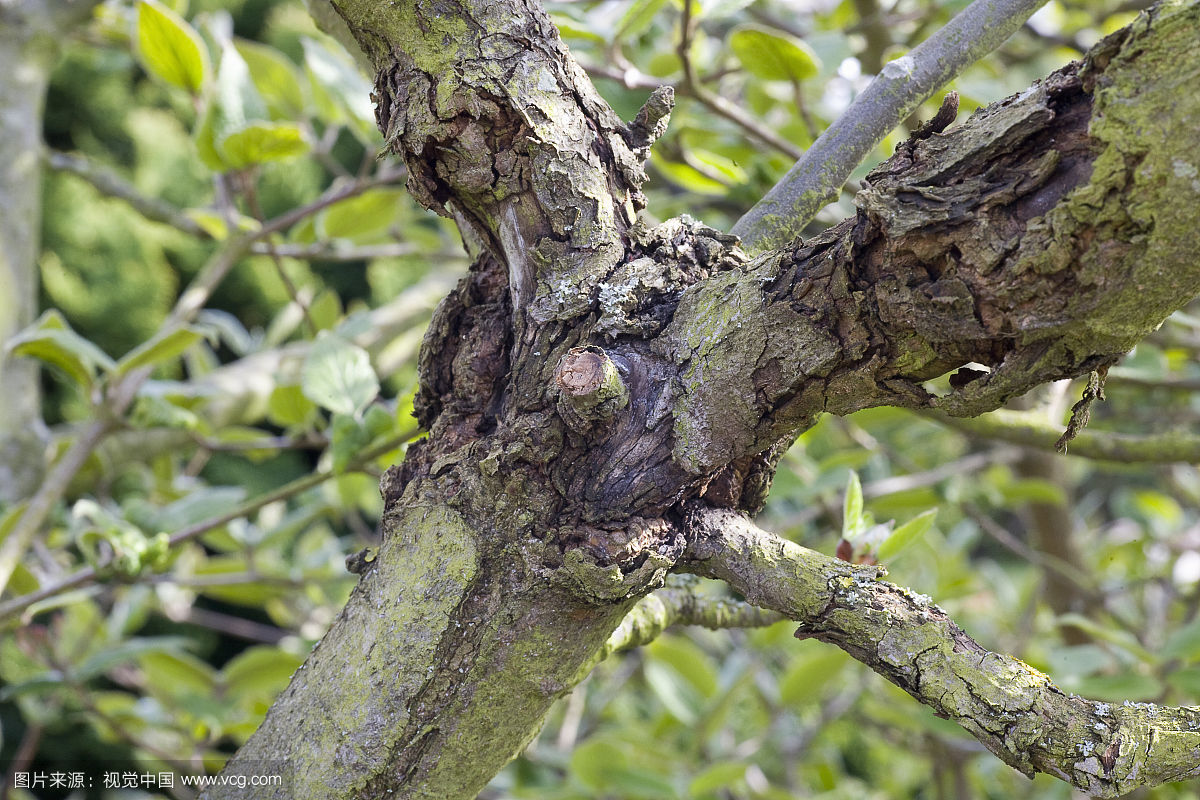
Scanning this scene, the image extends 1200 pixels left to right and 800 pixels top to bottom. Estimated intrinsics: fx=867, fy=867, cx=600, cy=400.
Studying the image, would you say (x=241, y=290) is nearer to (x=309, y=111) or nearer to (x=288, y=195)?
(x=288, y=195)

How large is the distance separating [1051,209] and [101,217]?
332 centimetres

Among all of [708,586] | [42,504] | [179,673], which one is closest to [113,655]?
[179,673]

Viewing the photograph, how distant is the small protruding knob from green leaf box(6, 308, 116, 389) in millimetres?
663

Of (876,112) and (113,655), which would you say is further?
(113,655)

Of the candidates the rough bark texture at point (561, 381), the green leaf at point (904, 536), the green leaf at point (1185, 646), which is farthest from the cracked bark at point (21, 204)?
the green leaf at point (1185, 646)

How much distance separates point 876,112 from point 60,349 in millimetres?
834

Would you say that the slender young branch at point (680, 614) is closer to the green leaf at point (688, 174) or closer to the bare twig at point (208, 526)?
the bare twig at point (208, 526)

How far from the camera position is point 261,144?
95 cm

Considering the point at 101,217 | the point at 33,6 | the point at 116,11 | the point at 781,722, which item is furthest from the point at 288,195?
the point at 781,722

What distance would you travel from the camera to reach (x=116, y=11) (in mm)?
1463

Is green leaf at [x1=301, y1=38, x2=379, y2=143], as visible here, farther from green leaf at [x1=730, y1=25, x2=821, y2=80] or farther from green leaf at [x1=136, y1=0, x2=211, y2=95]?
green leaf at [x1=730, y1=25, x2=821, y2=80]

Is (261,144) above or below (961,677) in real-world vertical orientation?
above

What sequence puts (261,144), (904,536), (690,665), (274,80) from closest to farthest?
1. (904,536)
2. (261,144)
3. (274,80)
4. (690,665)

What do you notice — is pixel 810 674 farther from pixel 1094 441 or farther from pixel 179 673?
pixel 179 673
